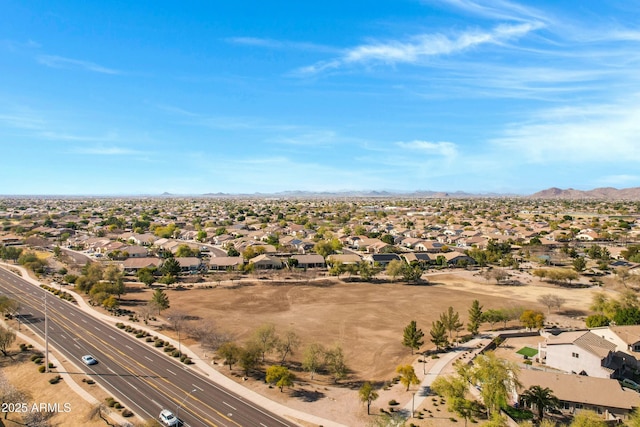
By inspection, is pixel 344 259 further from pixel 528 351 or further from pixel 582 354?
pixel 582 354

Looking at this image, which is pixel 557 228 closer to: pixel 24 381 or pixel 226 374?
pixel 226 374

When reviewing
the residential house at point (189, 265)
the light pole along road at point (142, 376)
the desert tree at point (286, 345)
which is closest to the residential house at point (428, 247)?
the residential house at point (189, 265)

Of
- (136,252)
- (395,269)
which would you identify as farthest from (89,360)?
(136,252)

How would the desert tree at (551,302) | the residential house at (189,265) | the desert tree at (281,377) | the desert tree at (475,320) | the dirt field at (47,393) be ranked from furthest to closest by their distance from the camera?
1. the residential house at (189,265)
2. the desert tree at (551,302)
3. the desert tree at (475,320)
4. the desert tree at (281,377)
5. the dirt field at (47,393)

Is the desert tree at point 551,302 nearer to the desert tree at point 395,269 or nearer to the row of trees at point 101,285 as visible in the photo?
the desert tree at point 395,269

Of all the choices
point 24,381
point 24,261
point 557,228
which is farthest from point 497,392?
point 557,228

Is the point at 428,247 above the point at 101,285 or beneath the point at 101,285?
above

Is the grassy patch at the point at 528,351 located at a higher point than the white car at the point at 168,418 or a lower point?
lower
